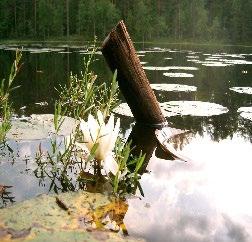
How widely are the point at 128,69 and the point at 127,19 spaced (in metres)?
49.5

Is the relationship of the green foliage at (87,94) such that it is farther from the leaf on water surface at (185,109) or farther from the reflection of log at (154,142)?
the leaf on water surface at (185,109)

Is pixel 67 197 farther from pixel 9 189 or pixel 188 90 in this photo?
pixel 188 90

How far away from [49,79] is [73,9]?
47742mm

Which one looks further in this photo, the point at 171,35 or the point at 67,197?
the point at 171,35

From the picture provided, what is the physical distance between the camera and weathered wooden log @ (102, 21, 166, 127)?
4441 millimetres

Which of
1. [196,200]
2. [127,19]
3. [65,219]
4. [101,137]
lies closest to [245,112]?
[196,200]

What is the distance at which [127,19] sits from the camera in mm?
52406

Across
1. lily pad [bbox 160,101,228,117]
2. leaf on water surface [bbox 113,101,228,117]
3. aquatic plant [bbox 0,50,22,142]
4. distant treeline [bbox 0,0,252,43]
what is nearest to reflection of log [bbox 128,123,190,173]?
leaf on water surface [bbox 113,101,228,117]

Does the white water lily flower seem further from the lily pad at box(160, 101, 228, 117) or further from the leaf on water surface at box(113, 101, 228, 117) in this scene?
the lily pad at box(160, 101, 228, 117)

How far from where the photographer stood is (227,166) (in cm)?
351

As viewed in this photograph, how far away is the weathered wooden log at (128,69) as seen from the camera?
444 cm

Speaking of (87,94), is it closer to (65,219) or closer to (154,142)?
(65,219)

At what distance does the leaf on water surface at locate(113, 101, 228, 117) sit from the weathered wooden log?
741 mm

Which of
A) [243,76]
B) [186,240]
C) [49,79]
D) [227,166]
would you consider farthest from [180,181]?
[243,76]
